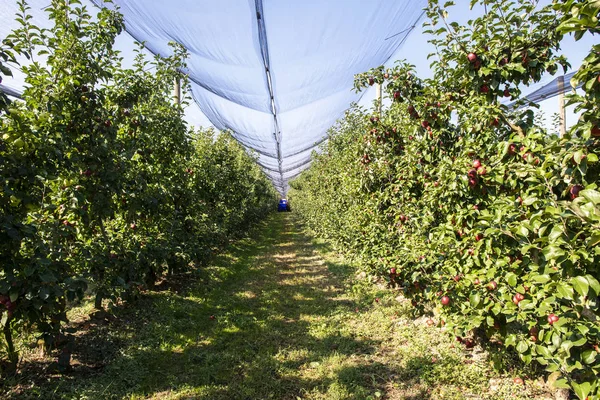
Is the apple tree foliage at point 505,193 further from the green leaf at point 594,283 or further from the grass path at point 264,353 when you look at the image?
the grass path at point 264,353

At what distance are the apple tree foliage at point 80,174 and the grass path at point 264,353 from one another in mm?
438

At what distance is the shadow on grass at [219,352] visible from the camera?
265 centimetres

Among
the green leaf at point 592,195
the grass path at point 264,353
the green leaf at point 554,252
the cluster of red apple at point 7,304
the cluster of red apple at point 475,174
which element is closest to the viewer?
the green leaf at point 592,195

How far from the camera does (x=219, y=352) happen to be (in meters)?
3.32

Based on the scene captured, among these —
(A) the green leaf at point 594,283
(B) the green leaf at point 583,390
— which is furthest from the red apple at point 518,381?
(A) the green leaf at point 594,283

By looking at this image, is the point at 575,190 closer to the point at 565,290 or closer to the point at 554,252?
the point at 554,252

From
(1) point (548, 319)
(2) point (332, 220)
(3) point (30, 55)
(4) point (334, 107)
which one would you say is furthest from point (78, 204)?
(4) point (334, 107)

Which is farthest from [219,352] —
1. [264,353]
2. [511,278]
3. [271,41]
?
[271,41]

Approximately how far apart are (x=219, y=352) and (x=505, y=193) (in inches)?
114

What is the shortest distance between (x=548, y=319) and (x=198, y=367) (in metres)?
2.72

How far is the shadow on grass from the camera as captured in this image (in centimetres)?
265

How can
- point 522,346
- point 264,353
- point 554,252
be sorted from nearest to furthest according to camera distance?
point 554,252
point 522,346
point 264,353

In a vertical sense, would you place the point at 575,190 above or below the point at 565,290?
above

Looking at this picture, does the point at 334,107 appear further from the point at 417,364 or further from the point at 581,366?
the point at 581,366
